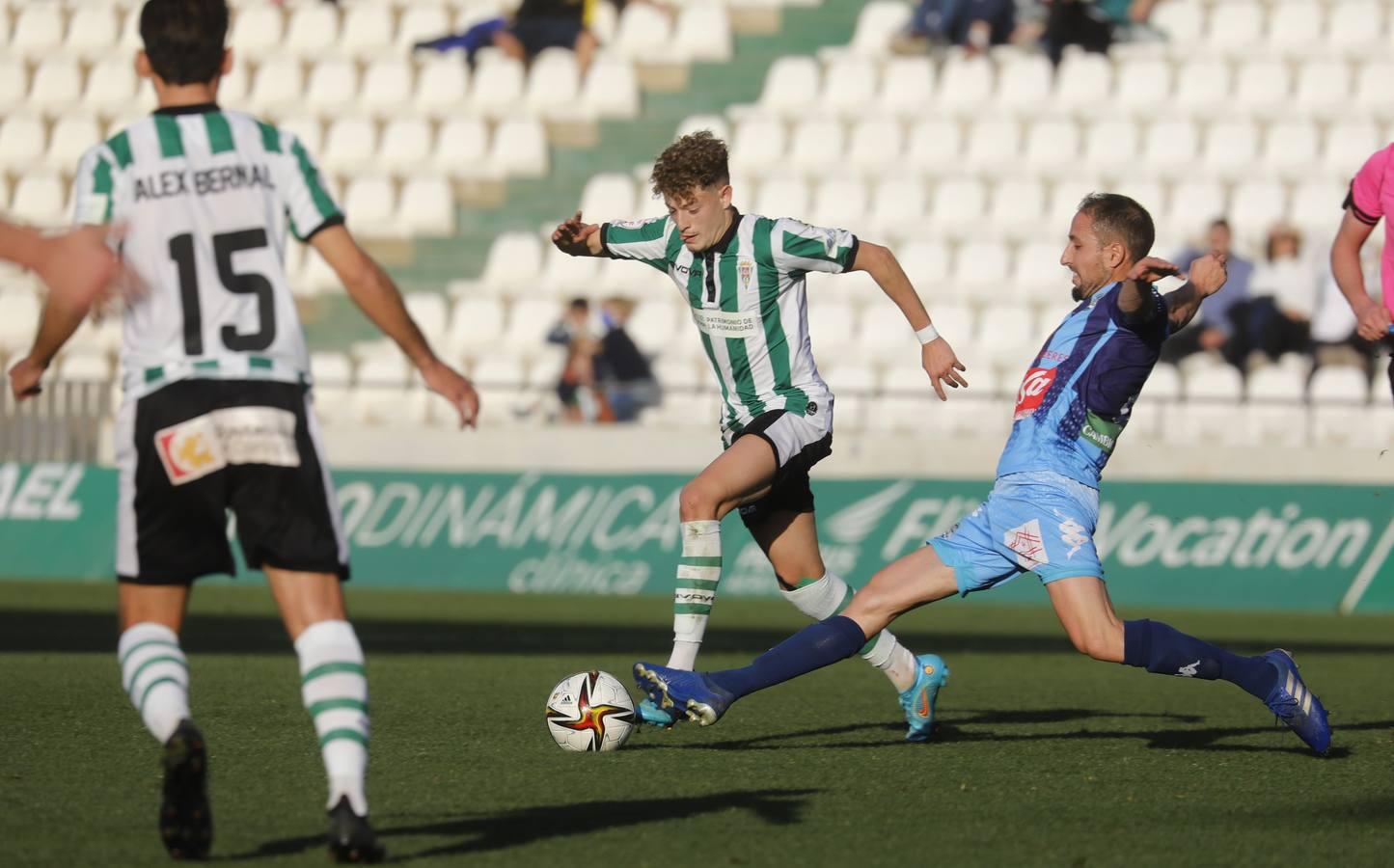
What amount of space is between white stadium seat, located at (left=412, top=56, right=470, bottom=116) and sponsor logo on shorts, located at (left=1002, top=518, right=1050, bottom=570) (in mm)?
16349

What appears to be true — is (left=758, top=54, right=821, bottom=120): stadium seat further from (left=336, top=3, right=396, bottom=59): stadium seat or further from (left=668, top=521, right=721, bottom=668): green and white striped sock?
(left=668, top=521, right=721, bottom=668): green and white striped sock

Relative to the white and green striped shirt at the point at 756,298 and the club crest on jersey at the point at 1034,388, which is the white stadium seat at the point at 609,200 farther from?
the club crest on jersey at the point at 1034,388

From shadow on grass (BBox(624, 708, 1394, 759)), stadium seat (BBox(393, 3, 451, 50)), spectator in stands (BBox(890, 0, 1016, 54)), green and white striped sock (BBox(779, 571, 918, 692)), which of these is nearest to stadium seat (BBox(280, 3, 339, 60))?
stadium seat (BBox(393, 3, 451, 50))

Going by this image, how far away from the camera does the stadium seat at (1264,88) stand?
1978cm

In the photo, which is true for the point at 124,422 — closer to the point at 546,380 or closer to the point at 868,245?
the point at 868,245

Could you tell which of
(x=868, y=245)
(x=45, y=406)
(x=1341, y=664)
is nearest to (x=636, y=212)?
(x=45, y=406)

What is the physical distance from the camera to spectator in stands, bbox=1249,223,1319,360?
56.3ft

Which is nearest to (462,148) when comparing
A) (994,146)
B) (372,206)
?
(372,206)

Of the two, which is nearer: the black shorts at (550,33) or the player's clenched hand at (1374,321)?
the player's clenched hand at (1374,321)

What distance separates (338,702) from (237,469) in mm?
561

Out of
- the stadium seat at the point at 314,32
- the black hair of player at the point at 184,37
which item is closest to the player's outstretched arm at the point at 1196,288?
the black hair of player at the point at 184,37

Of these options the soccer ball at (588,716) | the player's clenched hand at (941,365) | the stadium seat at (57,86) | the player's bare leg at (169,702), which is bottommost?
the soccer ball at (588,716)

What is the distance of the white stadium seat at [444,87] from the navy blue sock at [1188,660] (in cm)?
1653

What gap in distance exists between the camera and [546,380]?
18.6 m
